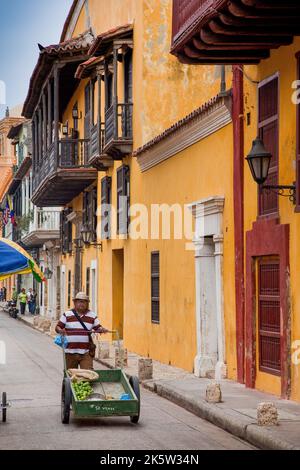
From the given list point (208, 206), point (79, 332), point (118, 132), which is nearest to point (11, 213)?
point (118, 132)

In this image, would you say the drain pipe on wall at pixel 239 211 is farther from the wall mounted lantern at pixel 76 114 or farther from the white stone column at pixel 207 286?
the wall mounted lantern at pixel 76 114

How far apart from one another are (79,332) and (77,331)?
0.03 m

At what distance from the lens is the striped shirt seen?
1353 cm

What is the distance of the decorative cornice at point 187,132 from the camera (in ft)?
55.1

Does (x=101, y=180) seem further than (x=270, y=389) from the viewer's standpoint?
Yes

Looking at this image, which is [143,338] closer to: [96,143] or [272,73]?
[96,143]

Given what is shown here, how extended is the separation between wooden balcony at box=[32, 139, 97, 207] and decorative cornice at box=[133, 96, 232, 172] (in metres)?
6.92

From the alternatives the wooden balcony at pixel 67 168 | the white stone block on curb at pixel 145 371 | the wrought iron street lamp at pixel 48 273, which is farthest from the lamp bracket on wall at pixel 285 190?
the wrought iron street lamp at pixel 48 273

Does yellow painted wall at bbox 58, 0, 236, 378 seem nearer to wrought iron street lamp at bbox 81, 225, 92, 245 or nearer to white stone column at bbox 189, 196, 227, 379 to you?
white stone column at bbox 189, 196, 227, 379

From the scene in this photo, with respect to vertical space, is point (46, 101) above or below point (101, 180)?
above

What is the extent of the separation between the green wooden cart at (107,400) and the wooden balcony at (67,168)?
17915 mm

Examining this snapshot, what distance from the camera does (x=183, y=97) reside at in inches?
955
